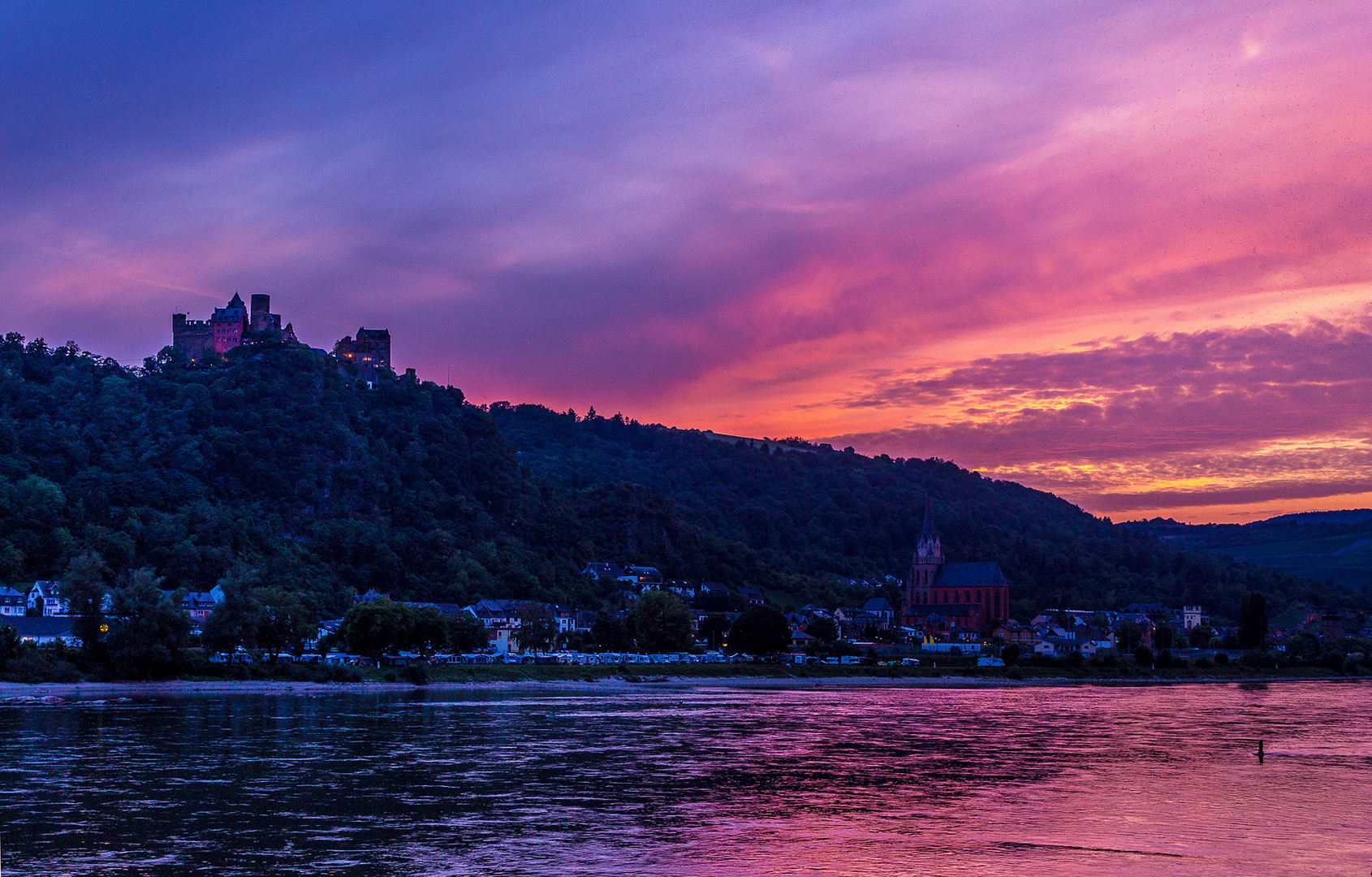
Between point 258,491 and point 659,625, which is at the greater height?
point 258,491

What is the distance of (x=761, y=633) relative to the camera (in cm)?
13012

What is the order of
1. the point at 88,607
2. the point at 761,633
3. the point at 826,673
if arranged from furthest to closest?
1. the point at 761,633
2. the point at 826,673
3. the point at 88,607

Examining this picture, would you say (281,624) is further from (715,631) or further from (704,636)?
(704,636)

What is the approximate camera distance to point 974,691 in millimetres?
111125

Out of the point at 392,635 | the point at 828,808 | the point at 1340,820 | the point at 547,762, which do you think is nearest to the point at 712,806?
the point at 828,808

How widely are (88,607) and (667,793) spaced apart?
68.4 m

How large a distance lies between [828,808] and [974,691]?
76.5 meters

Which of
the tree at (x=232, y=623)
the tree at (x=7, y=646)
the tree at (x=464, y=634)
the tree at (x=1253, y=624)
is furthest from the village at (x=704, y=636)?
the tree at (x=7, y=646)

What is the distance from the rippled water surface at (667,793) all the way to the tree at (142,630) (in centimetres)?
1819

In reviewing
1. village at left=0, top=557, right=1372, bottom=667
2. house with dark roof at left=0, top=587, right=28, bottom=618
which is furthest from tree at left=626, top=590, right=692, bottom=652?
house with dark roof at left=0, top=587, right=28, bottom=618

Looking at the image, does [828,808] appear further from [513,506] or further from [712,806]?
[513,506]

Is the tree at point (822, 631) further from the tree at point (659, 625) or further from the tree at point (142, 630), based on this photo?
the tree at point (142, 630)

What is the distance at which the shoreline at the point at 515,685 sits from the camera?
8356 cm

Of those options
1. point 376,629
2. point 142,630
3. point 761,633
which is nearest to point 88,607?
point 142,630
